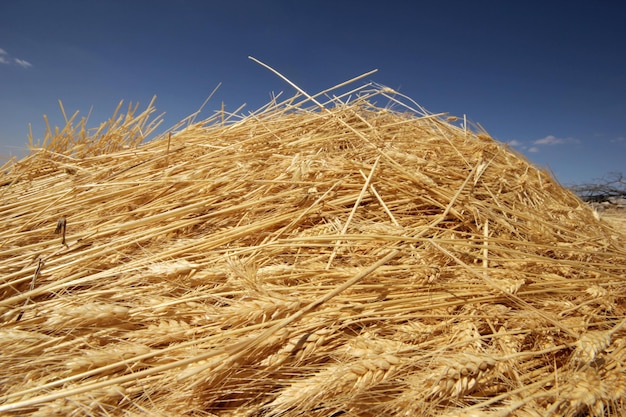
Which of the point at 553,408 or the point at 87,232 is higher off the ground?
the point at 87,232

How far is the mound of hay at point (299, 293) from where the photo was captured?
30.9 inches

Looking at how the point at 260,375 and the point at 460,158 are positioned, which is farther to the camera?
the point at 460,158

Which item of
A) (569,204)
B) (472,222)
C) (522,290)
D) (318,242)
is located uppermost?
(569,204)

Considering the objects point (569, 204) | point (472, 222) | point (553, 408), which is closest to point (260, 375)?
point (553, 408)

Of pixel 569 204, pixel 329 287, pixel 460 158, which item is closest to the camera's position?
pixel 329 287

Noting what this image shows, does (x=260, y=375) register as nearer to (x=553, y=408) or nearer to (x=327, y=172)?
(x=553, y=408)

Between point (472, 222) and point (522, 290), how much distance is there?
344 mm

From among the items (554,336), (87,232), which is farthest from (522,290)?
(87,232)

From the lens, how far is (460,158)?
1.74 m

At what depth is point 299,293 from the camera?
37.2 inches

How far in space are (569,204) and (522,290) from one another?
4.60ft

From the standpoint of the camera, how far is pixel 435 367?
852mm

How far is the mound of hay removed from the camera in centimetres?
79

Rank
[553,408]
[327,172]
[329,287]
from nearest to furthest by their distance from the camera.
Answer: [553,408] → [329,287] → [327,172]
